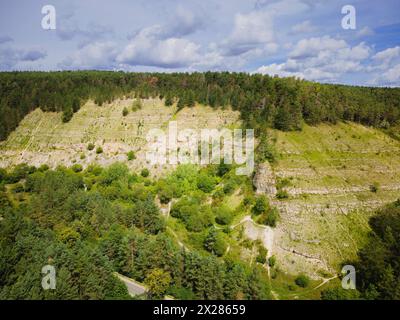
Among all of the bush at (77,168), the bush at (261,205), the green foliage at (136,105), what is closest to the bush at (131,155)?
the bush at (77,168)

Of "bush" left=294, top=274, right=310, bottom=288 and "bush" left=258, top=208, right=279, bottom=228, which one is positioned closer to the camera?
"bush" left=294, top=274, right=310, bottom=288

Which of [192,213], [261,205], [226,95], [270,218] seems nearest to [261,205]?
[261,205]

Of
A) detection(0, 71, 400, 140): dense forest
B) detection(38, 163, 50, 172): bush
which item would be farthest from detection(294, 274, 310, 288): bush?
detection(38, 163, 50, 172): bush

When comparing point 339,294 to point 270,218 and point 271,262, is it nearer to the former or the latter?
point 271,262

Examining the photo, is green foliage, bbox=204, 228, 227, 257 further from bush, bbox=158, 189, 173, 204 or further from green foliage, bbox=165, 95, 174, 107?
green foliage, bbox=165, 95, 174, 107

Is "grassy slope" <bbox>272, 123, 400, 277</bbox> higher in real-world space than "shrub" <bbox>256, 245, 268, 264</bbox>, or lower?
higher

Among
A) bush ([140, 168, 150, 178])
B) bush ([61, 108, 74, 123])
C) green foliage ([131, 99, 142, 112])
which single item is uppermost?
green foliage ([131, 99, 142, 112])
